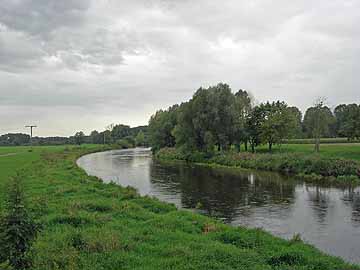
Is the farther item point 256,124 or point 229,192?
point 256,124

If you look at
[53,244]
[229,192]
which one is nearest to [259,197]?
[229,192]

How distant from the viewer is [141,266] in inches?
391

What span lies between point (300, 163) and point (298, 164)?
1.20 feet

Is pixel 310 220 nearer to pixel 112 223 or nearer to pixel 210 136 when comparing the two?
pixel 112 223

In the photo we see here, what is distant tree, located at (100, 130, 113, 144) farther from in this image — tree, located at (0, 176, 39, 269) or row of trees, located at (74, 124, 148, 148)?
tree, located at (0, 176, 39, 269)

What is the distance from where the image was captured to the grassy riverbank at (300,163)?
38219mm

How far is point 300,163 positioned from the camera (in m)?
44.0

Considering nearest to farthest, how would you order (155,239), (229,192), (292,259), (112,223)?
(292,259) < (155,239) < (112,223) < (229,192)

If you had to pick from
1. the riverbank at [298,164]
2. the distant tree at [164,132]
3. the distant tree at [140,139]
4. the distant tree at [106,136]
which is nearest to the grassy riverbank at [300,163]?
the riverbank at [298,164]

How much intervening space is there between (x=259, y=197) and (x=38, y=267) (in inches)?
805

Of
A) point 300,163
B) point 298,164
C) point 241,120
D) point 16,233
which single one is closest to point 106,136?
point 241,120

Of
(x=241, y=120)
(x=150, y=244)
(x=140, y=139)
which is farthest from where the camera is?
(x=140, y=139)

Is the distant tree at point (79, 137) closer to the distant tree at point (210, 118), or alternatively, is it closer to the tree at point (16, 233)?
the distant tree at point (210, 118)

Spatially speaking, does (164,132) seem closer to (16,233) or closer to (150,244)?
(150,244)
